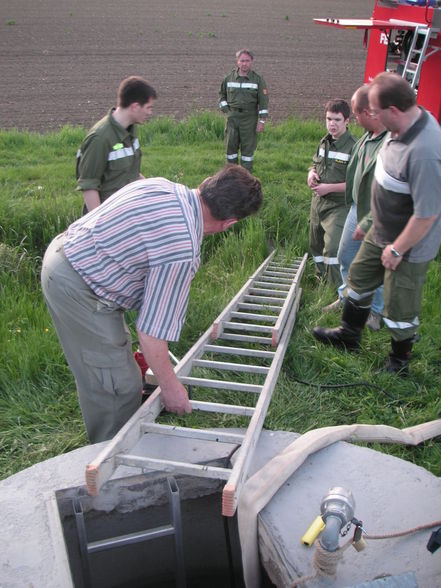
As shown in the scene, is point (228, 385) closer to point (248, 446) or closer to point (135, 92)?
point (248, 446)

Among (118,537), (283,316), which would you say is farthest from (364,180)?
(118,537)

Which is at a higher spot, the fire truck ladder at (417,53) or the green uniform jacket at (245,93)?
the fire truck ladder at (417,53)

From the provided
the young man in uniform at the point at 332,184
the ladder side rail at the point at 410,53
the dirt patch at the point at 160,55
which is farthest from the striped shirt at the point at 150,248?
the dirt patch at the point at 160,55

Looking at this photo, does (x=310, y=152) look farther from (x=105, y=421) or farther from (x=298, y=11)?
(x=298, y=11)

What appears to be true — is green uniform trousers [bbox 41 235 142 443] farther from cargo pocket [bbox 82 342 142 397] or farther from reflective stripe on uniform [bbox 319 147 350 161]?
reflective stripe on uniform [bbox 319 147 350 161]

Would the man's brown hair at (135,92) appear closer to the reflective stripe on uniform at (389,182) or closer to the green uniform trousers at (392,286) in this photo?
the reflective stripe on uniform at (389,182)

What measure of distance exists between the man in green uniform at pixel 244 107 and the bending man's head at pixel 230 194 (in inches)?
229

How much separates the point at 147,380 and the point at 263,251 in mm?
2872

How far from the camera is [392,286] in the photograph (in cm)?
379

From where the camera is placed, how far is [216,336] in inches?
164

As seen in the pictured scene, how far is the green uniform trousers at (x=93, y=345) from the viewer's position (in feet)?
9.47

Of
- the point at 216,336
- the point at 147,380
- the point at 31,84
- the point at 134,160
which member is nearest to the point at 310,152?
the point at 134,160

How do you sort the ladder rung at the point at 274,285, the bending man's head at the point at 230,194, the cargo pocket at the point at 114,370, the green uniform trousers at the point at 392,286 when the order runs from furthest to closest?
the ladder rung at the point at 274,285
the green uniform trousers at the point at 392,286
the cargo pocket at the point at 114,370
the bending man's head at the point at 230,194

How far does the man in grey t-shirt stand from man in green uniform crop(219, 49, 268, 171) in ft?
15.0
